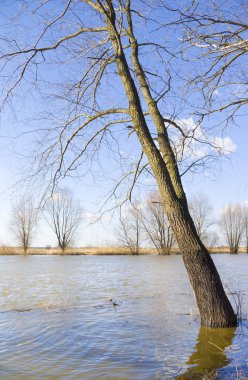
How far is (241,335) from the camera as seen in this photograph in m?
5.48

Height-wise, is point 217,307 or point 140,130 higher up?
point 140,130

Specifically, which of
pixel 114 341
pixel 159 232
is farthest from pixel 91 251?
pixel 114 341

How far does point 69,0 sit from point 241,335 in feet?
19.1

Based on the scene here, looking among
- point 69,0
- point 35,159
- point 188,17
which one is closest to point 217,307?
point 35,159

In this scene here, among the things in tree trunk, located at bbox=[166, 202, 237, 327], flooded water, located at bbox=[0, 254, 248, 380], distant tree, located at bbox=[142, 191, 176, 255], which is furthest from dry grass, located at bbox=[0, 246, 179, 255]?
tree trunk, located at bbox=[166, 202, 237, 327]

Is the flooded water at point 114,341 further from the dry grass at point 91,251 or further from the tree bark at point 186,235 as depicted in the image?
the dry grass at point 91,251

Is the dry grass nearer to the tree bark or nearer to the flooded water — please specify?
the flooded water

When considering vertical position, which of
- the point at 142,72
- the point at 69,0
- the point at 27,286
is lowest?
the point at 27,286

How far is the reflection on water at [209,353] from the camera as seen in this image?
13.2ft

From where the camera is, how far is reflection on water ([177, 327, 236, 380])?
4018 mm

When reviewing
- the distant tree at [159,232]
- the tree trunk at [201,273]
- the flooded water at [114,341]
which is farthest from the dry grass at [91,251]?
the tree trunk at [201,273]

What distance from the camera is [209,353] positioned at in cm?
484

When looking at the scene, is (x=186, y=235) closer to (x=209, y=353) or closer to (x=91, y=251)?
(x=209, y=353)

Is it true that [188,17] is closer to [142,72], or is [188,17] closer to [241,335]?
[142,72]
